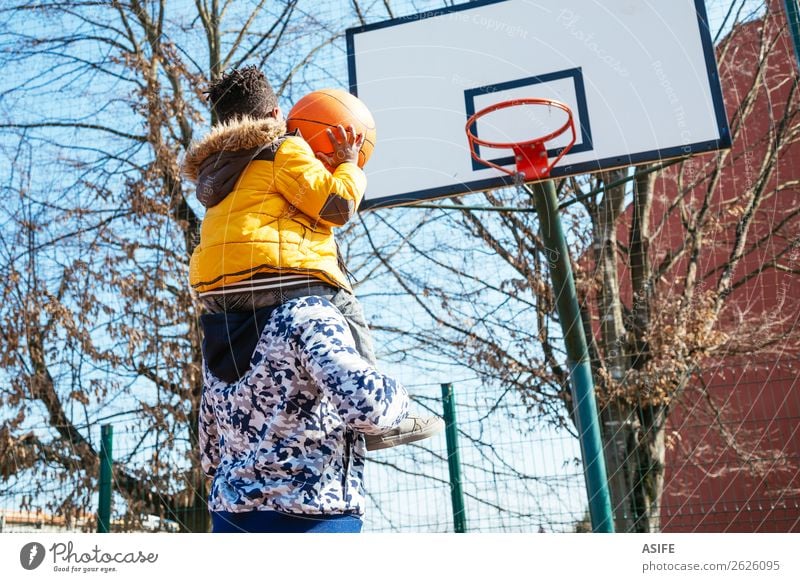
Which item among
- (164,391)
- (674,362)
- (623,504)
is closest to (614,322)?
(674,362)

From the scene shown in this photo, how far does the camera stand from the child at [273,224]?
76.0 inches

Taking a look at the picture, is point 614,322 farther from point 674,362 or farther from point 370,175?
point 370,175

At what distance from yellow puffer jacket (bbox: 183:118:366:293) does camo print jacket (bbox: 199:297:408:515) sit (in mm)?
131

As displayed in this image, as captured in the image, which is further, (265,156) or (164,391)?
(164,391)

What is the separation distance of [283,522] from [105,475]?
3.97 m

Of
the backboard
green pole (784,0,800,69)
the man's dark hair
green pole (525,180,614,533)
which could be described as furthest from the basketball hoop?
the man's dark hair

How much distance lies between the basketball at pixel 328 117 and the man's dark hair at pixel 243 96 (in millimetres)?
220

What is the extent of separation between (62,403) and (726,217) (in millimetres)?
5905

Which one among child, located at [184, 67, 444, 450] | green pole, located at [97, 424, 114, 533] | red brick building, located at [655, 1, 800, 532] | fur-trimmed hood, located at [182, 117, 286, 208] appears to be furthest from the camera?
red brick building, located at [655, 1, 800, 532]

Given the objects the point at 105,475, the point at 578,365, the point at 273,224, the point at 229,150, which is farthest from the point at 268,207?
the point at 105,475

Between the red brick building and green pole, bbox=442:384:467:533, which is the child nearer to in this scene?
A: green pole, bbox=442:384:467:533

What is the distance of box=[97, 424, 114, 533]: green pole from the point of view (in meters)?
5.38

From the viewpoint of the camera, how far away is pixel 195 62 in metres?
7.66

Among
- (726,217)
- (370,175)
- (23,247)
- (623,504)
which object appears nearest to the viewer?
(370,175)
